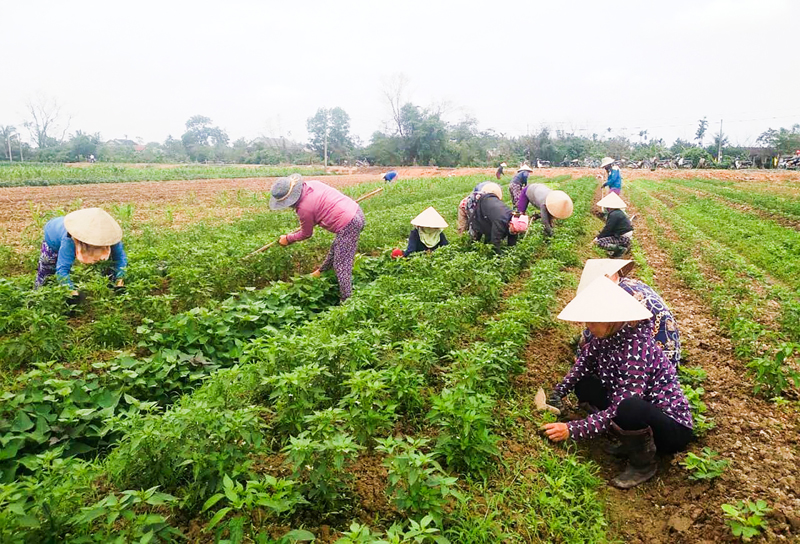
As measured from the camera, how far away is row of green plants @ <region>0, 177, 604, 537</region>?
2477 mm

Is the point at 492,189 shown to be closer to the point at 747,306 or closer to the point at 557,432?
the point at 747,306

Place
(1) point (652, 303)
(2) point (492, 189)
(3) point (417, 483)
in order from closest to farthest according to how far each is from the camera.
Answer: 1. (3) point (417, 483)
2. (1) point (652, 303)
3. (2) point (492, 189)

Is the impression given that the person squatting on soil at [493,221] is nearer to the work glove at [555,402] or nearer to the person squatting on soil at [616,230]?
the person squatting on soil at [616,230]

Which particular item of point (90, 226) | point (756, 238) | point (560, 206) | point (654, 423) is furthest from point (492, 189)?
point (756, 238)

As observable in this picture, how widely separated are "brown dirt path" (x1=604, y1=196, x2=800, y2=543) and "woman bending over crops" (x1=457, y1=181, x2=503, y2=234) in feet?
13.3

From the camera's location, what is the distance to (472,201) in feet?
25.6

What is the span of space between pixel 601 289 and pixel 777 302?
517 centimetres

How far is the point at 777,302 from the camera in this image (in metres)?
6.51

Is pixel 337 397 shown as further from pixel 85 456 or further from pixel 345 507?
pixel 85 456

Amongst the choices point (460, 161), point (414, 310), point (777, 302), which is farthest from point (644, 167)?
point (414, 310)

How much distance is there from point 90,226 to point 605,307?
181 inches

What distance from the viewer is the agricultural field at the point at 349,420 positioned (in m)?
2.41

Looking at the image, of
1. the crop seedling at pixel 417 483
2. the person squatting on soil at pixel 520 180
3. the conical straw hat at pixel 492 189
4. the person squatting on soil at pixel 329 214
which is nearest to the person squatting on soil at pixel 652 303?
the crop seedling at pixel 417 483

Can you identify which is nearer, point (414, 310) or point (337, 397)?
point (337, 397)
